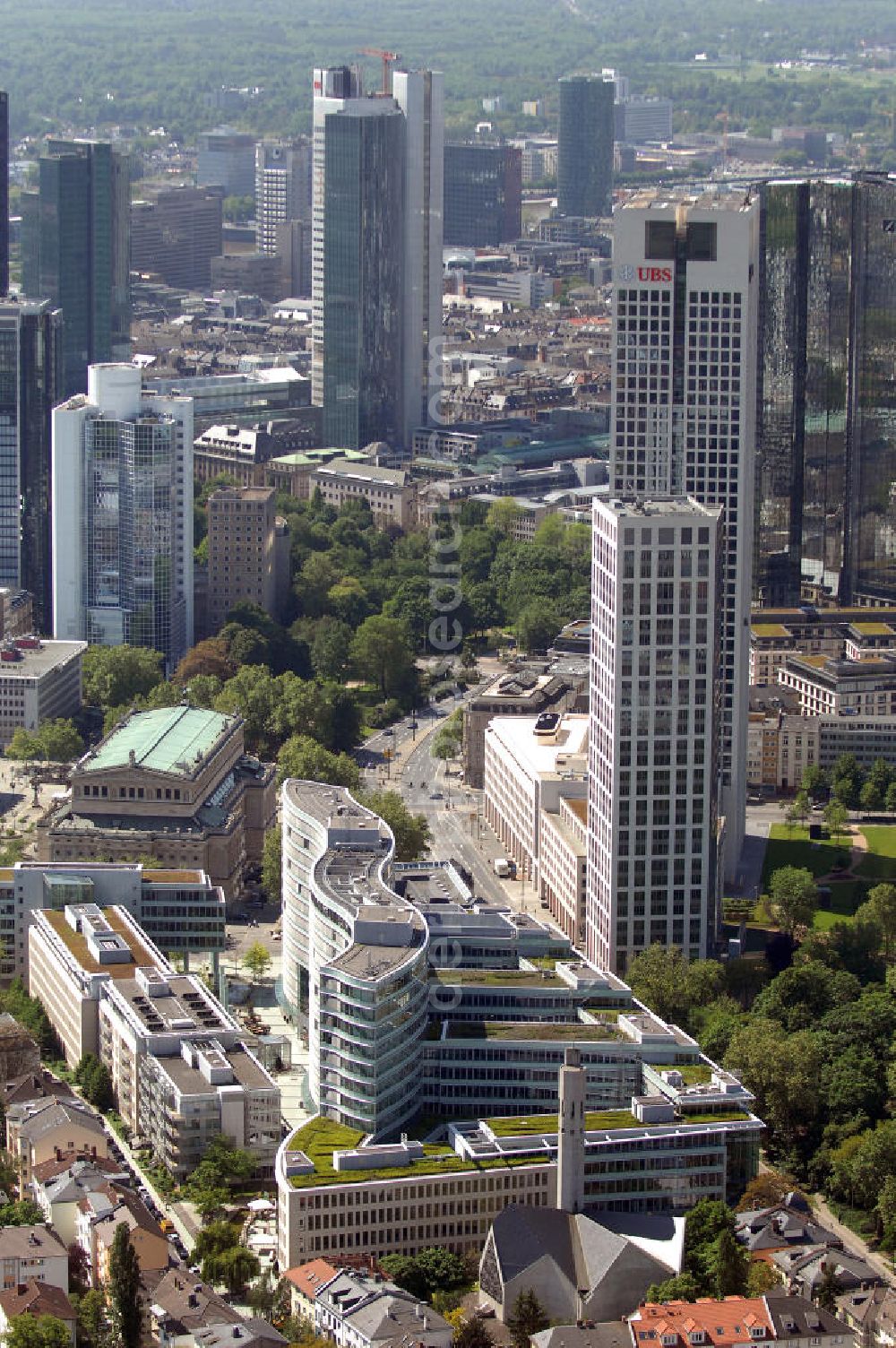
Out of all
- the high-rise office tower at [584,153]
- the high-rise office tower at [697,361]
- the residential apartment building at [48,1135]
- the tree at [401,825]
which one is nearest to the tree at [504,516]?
the tree at [401,825]

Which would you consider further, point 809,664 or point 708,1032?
point 809,664

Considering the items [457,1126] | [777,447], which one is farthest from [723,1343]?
[777,447]

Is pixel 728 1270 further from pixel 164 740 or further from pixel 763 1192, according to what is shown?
pixel 164 740

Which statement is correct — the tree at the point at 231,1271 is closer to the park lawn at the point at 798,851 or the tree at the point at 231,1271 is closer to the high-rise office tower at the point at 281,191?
the park lawn at the point at 798,851

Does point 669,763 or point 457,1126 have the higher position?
point 669,763

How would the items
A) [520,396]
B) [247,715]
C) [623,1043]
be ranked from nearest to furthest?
[623,1043], [247,715], [520,396]

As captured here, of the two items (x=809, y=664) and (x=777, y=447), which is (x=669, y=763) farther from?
(x=777, y=447)

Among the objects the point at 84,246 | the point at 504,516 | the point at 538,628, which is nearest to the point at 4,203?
the point at 84,246
